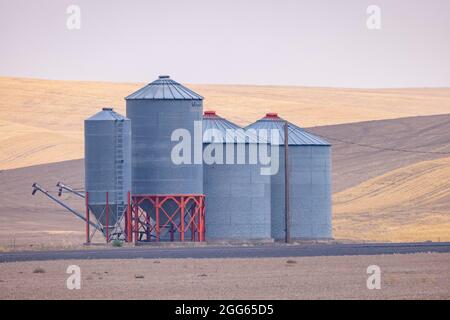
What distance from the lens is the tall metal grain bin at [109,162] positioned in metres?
59.2

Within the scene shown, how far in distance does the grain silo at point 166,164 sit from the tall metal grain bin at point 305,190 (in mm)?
5471

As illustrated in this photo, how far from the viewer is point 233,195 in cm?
6278

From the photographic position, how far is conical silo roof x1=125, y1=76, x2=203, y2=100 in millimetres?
61031

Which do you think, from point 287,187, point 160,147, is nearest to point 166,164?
point 160,147

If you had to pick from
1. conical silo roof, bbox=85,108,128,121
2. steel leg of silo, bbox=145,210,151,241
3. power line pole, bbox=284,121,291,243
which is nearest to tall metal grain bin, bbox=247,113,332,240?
power line pole, bbox=284,121,291,243

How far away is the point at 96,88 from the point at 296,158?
10370cm

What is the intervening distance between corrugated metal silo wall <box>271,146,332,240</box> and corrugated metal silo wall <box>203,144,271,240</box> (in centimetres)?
204

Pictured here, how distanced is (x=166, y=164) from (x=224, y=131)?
15.9ft

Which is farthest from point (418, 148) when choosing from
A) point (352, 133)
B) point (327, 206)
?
point (327, 206)

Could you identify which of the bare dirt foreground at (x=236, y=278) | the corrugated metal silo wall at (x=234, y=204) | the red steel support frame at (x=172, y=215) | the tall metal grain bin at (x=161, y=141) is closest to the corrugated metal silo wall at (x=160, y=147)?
the tall metal grain bin at (x=161, y=141)

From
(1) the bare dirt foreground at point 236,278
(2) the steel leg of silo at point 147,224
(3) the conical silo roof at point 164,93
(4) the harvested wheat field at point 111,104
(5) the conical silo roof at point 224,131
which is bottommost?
(1) the bare dirt foreground at point 236,278

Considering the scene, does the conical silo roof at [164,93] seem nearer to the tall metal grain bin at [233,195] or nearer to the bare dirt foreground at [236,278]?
the tall metal grain bin at [233,195]

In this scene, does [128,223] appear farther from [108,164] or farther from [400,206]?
[400,206]

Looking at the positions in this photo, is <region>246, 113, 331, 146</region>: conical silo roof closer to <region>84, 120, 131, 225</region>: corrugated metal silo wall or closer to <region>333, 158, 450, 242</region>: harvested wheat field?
<region>333, 158, 450, 242</region>: harvested wheat field
